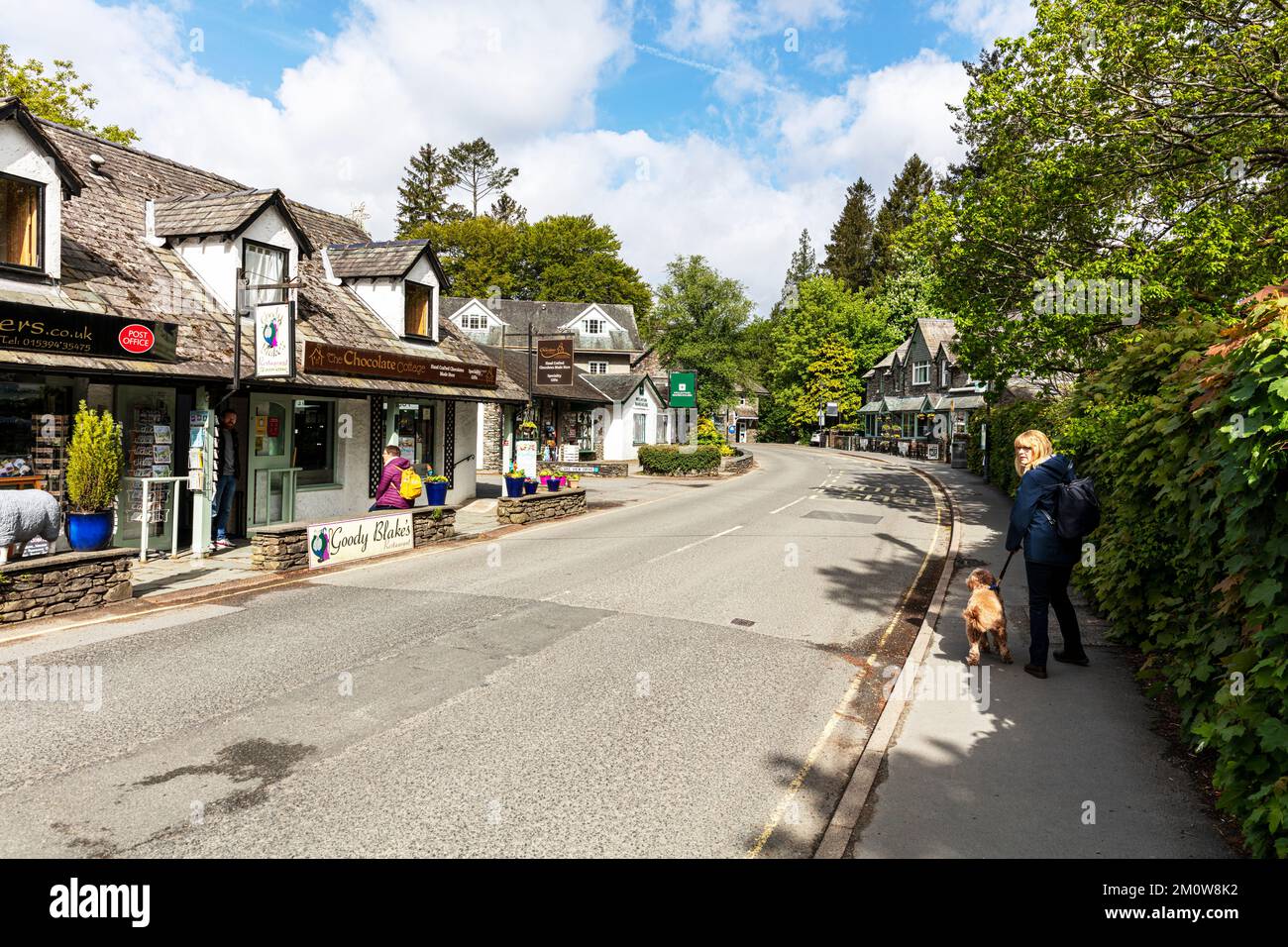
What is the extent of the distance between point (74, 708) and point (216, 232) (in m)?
11.7

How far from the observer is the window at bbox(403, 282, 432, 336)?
19.6m

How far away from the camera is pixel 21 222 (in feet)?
37.9

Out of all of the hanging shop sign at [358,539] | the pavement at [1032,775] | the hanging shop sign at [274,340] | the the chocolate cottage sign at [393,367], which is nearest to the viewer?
the pavement at [1032,775]

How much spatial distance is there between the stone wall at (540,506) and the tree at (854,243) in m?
75.3

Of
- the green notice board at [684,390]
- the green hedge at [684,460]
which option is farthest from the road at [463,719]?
the green notice board at [684,390]

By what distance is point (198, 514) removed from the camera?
12719 mm

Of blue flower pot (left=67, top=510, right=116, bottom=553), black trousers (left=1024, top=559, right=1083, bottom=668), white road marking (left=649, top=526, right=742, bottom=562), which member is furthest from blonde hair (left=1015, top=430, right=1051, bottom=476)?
blue flower pot (left=67, top=510, right=116, bottom=553)

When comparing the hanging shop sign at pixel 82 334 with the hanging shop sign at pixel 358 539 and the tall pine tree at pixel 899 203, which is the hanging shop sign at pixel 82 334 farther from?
the tall pine tree at pixel 899 203

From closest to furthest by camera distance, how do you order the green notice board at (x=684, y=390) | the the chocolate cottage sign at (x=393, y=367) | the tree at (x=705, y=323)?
the the chocolate cottage sign at (x=393, y=367) → the green notice board at (x=684, y=390) → the tree at (x=705, y=323)

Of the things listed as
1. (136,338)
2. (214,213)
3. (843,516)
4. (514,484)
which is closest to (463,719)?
(136,338)

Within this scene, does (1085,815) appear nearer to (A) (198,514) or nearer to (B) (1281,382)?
(B) (1281,382)

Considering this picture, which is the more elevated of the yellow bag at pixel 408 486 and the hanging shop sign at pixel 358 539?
the yellow bag at pixel 408 486

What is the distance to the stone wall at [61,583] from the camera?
868cm
